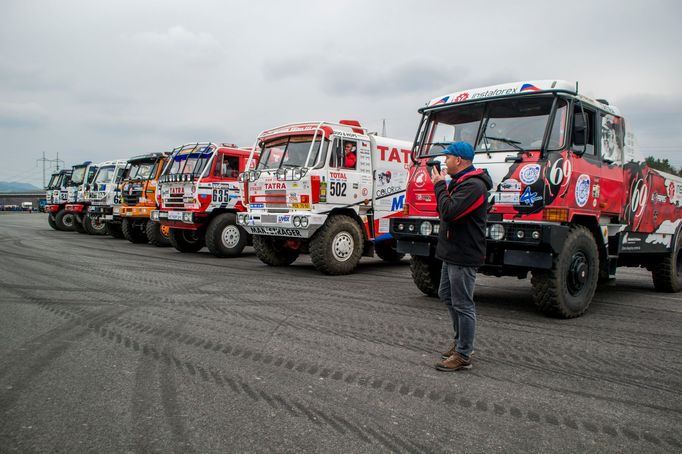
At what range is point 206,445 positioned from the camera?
2.92 meters

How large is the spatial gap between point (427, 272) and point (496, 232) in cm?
164

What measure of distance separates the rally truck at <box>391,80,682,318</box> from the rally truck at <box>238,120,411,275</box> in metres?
2.93

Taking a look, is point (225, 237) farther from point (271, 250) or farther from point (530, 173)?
point (530, 173)

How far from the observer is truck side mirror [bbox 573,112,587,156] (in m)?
6.28

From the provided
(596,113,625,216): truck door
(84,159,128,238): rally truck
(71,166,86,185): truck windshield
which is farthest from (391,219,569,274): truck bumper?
(71,166,86,185): truck windshield

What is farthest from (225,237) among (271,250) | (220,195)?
(271,250)

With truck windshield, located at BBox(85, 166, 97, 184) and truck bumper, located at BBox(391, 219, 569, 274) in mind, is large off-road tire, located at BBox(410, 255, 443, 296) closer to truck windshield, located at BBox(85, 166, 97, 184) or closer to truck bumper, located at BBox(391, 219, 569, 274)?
truck bumper, located at BBox(391, 219, 569, 274)

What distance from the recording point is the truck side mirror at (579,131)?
247 inches

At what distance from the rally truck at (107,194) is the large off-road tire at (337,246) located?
39.9 ft

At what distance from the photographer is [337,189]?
33.8 feet

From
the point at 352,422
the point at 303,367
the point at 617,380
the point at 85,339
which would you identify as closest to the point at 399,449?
the point at 352,422

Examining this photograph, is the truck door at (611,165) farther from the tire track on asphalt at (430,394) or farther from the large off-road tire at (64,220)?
the large off-road tire at (64,220)

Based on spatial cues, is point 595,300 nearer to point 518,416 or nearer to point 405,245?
point 405,245

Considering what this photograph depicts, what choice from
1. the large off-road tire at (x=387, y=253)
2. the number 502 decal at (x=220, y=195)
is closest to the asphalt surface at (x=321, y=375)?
the large off-road tire at (x=387, y=253)
